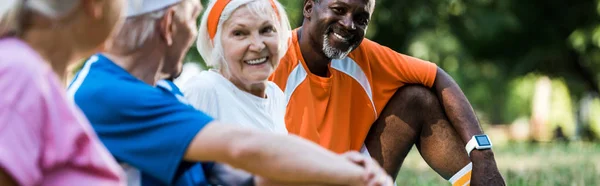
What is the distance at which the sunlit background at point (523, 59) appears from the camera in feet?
39.9

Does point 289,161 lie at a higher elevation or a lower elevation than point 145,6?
lower

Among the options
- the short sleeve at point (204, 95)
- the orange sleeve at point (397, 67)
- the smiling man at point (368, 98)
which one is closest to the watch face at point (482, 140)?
the smiling man at point (368, 98)

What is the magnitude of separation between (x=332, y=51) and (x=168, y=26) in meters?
2.57

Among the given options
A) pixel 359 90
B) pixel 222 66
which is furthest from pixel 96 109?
pixel 359 90

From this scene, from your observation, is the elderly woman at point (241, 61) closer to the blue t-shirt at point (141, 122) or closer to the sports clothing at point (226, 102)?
the sports clothing at point (226, 102)

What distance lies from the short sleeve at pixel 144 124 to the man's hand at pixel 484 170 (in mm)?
2837

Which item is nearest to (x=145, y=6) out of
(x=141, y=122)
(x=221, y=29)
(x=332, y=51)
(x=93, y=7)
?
(x=141, y=122)

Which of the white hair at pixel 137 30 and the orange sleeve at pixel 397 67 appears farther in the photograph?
the orange sleeve at pixel 397 67

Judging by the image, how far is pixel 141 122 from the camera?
2.45m

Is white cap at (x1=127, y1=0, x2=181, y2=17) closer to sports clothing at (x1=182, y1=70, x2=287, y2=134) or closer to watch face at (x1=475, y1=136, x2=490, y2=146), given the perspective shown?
sports clothing at (x1=182, y1=70, x2=287, y2=134)

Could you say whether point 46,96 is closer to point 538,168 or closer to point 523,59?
point 538,168

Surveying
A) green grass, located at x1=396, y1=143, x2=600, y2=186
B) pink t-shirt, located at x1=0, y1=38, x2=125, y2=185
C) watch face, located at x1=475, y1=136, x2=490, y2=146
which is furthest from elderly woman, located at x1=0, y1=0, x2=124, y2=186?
green grass, located at x1=396, y1=143, x2=600, y2=186

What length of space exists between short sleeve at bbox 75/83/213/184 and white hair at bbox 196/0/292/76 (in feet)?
5.05

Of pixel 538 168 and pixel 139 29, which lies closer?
pixel 139 29
